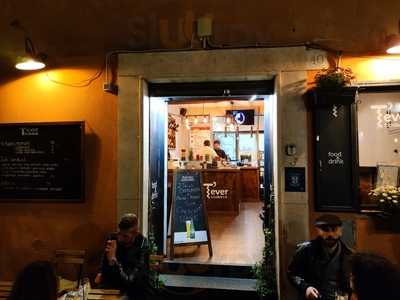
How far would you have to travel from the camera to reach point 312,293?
2.54 m

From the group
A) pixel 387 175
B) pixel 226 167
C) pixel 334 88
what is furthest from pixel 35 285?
pixel 226 167

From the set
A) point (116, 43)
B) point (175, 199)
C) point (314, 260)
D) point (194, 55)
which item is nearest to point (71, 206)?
point (175, 199)

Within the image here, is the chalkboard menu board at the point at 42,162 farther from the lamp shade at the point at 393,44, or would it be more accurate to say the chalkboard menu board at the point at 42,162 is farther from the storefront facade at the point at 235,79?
the lamp shade at the point at 393,44

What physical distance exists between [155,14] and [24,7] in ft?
4.92

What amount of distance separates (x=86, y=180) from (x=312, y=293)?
2529 mm

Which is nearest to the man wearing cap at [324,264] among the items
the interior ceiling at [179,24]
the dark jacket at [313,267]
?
the dark jacket at [313,267]

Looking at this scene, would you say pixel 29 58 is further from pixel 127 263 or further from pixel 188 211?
pixel 188 211

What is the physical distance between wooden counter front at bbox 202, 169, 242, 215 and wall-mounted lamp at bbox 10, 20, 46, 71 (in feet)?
15.2

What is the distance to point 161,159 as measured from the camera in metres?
4.57

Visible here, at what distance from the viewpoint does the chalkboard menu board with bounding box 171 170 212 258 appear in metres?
4.84

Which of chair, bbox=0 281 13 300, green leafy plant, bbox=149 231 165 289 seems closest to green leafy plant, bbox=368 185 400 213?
green leafy plant, bbox=149 231 165 289

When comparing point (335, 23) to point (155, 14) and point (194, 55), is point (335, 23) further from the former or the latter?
point (155, 14)

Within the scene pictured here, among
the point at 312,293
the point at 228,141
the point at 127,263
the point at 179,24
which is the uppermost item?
the point at 179,24

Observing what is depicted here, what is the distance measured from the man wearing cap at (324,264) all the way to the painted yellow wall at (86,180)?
6.50ft
